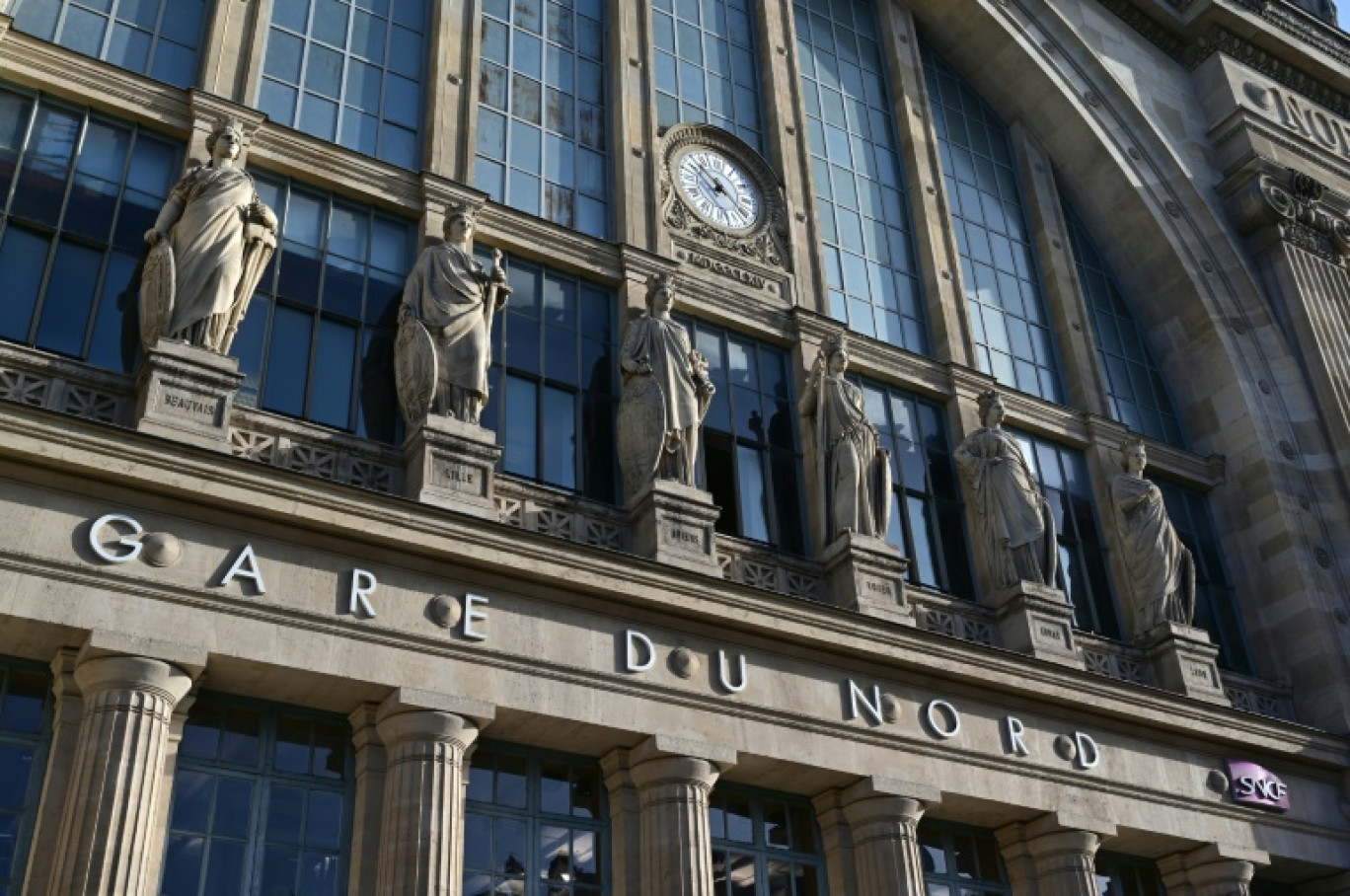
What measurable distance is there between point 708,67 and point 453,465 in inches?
441

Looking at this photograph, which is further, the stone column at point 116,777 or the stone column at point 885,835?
the stone column at point 885,835

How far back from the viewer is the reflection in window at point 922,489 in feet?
76.5

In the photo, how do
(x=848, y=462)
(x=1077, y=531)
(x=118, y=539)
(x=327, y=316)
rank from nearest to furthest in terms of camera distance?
1. (x=118, y=539)
2. (x=327, y=316)
3. (x=848, y=462)
4. (x=1077, y=531)

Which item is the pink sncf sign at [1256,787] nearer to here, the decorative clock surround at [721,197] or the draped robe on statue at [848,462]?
the draped robe on statue at [848,462]

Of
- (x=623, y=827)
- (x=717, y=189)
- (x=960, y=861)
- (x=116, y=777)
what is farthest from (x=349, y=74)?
(x=960, y=861)

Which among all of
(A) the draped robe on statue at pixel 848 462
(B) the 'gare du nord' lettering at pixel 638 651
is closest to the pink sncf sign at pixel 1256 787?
(B) the 'gare du nord' lettering at pixel 638 651

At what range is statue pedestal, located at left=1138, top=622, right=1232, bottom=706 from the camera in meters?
23.7

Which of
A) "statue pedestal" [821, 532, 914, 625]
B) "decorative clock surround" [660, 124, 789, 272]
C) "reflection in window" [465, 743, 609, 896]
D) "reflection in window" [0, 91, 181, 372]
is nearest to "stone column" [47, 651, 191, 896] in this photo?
"reflection in window" [465, 743, 609, 896]

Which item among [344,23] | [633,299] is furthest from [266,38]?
[633,299]

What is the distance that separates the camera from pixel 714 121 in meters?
25.8

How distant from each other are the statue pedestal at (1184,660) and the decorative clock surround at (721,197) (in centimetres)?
844

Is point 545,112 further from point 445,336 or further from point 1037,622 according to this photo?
point 1037,622

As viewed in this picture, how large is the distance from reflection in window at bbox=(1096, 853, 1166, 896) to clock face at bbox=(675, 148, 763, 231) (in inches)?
446

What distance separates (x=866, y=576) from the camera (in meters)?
21.1
